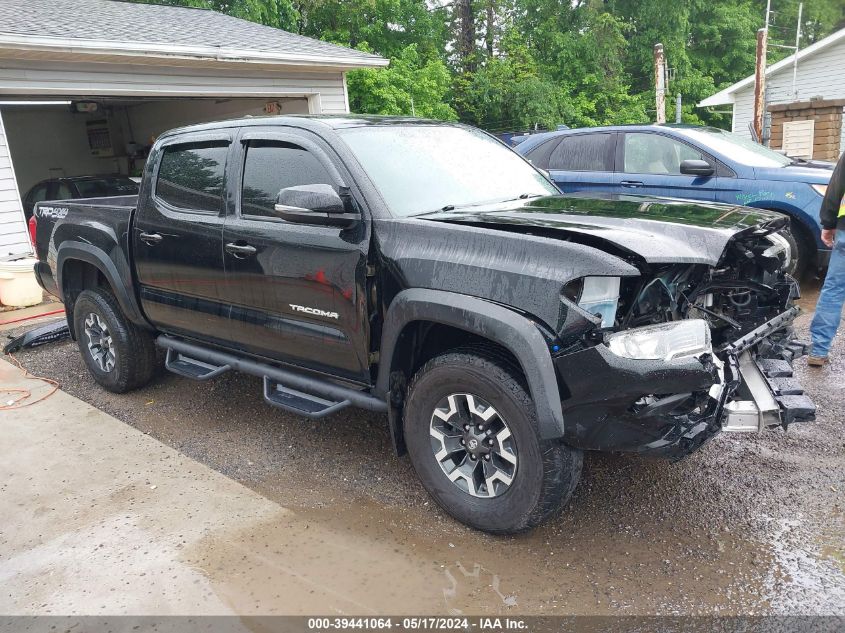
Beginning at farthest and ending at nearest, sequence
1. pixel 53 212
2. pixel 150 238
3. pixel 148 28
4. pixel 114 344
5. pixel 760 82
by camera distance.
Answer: pixel 760 82, pixel 148 28, pixel 53 212, pixel 114 344, pixel 150 238

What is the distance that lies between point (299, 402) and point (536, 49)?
1038 inches

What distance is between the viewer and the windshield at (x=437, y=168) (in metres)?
3.58

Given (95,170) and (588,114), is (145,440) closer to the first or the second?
(95,170)

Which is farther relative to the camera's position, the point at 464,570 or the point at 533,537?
the point at 533,537

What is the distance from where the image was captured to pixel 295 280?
365 centimetres

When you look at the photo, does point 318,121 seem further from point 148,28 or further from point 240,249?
point 148,28

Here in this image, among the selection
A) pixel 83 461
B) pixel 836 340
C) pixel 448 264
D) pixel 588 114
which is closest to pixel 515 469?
pixel 448 264

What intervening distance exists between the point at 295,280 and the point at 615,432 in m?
1.81

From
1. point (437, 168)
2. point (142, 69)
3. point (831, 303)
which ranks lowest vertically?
point (831, 303)

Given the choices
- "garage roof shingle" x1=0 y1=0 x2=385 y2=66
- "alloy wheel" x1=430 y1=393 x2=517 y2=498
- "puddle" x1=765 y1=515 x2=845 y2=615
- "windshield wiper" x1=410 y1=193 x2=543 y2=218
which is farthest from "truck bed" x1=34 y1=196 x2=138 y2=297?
"garage roof shingle" x1=0 y1=0 x2=385 y2=66

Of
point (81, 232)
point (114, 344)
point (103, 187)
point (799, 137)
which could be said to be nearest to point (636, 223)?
point (114, 344)

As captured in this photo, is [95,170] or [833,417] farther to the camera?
[95,170]

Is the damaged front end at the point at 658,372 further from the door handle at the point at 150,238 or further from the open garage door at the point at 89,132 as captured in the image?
the open garage door at the point at 89,132

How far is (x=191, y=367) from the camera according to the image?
15.1ft
